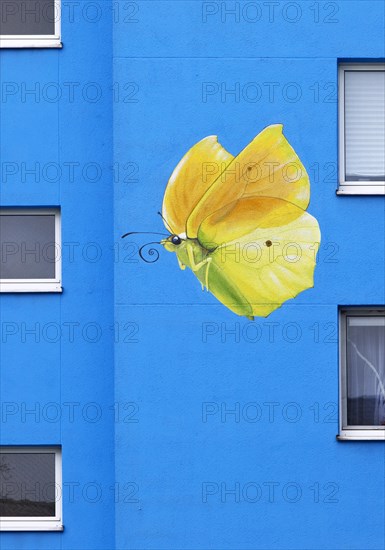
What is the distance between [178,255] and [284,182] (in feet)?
4.97

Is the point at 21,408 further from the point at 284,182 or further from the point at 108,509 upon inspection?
the point at 284,182

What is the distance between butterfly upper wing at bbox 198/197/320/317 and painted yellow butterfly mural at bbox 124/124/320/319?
0.01 metres

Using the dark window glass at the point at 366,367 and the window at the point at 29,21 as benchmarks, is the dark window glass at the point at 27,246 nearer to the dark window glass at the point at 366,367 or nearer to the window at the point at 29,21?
the window at the point at 29,21

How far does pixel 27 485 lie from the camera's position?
14609 millimetres

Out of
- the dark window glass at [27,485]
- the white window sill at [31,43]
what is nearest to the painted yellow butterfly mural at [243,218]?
the white window sill at [31,43]

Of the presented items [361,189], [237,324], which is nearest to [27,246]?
[237,324]

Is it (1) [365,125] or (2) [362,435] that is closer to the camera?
(2) [362,435]

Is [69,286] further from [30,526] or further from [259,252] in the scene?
[30,526]

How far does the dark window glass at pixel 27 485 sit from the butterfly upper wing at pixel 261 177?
132 inches

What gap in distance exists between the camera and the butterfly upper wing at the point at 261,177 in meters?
14.1

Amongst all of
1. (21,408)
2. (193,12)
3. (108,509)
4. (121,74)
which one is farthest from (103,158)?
(108,509)

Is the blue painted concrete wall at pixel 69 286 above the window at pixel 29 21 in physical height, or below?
below

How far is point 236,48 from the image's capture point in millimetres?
14125

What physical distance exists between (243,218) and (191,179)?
765mm
